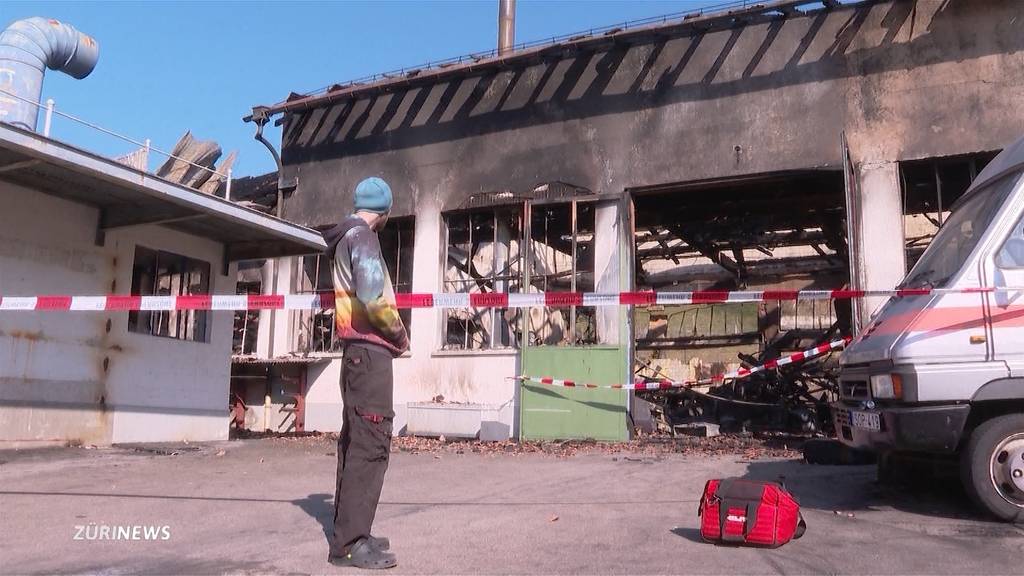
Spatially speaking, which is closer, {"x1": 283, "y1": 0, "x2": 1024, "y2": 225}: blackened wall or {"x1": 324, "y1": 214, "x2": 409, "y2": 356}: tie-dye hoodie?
{"x1": 324, "y1": 214, "x2": 409, "y2": 356}: tie-dye hoodie

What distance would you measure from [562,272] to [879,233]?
18.3 ft

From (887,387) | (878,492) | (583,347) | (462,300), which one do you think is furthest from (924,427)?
(583,347)

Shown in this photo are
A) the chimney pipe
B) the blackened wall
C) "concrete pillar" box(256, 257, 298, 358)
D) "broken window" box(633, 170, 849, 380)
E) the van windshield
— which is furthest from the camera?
the chimney pipe

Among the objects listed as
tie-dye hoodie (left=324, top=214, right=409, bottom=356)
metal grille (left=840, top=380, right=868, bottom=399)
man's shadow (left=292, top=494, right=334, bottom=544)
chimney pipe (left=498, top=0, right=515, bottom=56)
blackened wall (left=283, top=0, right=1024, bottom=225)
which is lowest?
man's shadow (left=292, top=494, right=334, bottom=544)

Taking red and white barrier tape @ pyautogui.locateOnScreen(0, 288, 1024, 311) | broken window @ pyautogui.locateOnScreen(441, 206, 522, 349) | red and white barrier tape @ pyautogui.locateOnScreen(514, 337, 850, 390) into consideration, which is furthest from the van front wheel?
broken window @ pyautogui.locateOnScreen(441, 206, 522, 349)

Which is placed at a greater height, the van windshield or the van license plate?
the van windshield

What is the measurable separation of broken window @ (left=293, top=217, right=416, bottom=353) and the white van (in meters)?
10.9

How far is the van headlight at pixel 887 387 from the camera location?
5.35m

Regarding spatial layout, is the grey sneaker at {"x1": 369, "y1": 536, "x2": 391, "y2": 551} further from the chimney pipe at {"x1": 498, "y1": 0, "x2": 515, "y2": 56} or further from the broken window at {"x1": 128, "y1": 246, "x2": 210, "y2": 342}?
the chimney pipe at {"x1": 498, "y1": 0, "x2": 515, "y2": 56}

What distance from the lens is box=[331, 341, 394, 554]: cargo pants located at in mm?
3920

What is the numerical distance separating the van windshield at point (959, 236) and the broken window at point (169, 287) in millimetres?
10395

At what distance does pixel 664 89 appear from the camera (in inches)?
535

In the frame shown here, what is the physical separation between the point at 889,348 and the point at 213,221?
32.4 ft

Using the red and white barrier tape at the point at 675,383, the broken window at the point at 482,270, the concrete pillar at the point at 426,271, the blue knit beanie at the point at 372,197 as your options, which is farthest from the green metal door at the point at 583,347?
the blue knit beanie at the point at 372,197
